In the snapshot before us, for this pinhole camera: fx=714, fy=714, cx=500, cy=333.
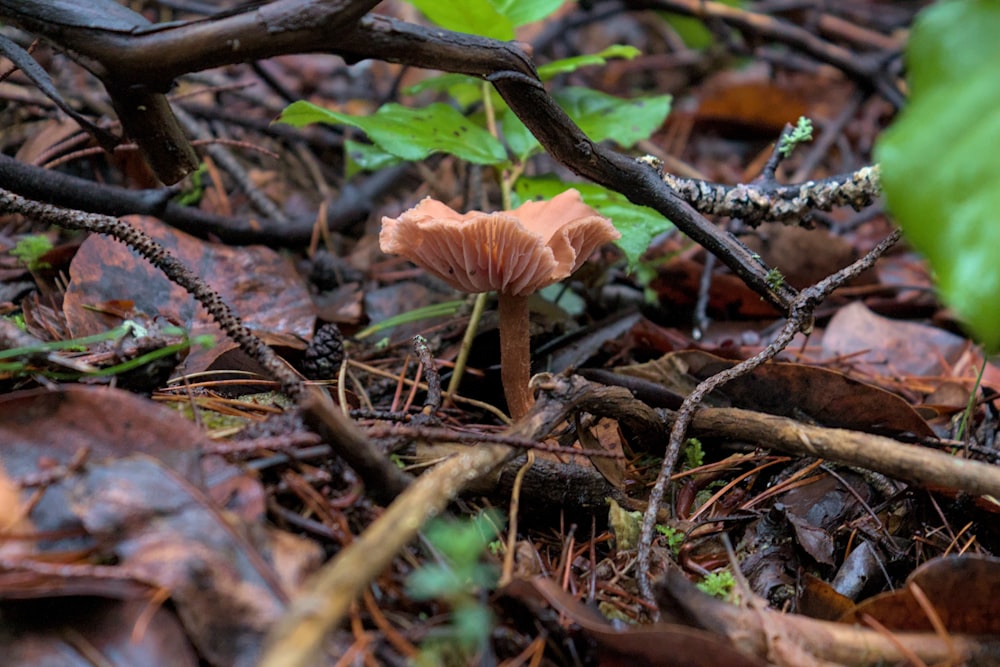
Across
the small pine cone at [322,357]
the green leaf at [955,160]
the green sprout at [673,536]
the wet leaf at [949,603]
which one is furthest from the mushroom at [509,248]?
the wet leaf at [949,603]

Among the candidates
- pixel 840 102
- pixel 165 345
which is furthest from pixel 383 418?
pixel 840 102

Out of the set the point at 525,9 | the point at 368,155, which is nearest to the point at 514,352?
the point at 368,155

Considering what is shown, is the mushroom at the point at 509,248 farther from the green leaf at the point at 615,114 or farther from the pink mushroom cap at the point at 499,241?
the green leaf at the point at 615,114

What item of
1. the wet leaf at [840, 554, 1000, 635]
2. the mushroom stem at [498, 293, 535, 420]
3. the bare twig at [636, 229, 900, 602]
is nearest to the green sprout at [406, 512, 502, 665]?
the bare twig at [636, 229, 900, 602]

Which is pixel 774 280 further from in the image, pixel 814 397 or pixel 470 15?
pixel 470 15

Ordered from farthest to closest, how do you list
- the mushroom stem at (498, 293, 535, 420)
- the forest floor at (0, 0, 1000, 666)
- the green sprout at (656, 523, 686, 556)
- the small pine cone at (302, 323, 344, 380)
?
1. the small pine cone at (302, 323, 344, 380)
2. the mushroom stem at (498, 293, 535, 420)
3. the green sprout at (656, 523, 686, 556)
4. the forest floor at (0, 0, 1000, 666)

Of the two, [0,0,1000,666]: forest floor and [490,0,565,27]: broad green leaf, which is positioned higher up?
[490,0,565,27]: broad green leaf

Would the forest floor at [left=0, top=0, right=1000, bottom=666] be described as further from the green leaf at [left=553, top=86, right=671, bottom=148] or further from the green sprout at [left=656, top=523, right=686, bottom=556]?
the green leaf at [left=553, top=86, right=671, bottom=148]
